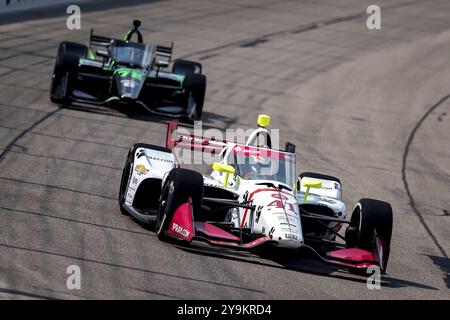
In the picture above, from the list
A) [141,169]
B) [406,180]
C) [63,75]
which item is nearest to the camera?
[141,169]

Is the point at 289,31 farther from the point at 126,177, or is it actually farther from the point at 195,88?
the point at 126,177

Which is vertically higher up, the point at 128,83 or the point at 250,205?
the point at 250,205

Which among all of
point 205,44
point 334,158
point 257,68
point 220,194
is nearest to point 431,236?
point 220,194

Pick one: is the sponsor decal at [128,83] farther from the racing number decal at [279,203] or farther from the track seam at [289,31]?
the racing number decal at [279,203]

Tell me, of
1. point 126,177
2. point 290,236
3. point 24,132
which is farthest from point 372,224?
point 24,132

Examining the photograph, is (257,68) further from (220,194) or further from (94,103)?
(220,194)

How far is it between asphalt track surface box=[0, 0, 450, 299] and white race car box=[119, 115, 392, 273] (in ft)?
0.91

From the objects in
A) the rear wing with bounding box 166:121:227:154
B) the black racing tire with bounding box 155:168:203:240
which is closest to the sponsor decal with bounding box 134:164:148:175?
the rear wing with bounding box 166:121:227:154

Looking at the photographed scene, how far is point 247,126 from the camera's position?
21016mm

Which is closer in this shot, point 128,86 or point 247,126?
point 128,86

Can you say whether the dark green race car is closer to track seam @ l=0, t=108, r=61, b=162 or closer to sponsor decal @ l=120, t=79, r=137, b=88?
sponsor decal @ l=120, t=79, r=137, b=88

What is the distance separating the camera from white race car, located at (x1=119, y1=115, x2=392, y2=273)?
11117 mm

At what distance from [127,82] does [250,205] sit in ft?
28.7

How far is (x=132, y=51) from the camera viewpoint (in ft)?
68.9
